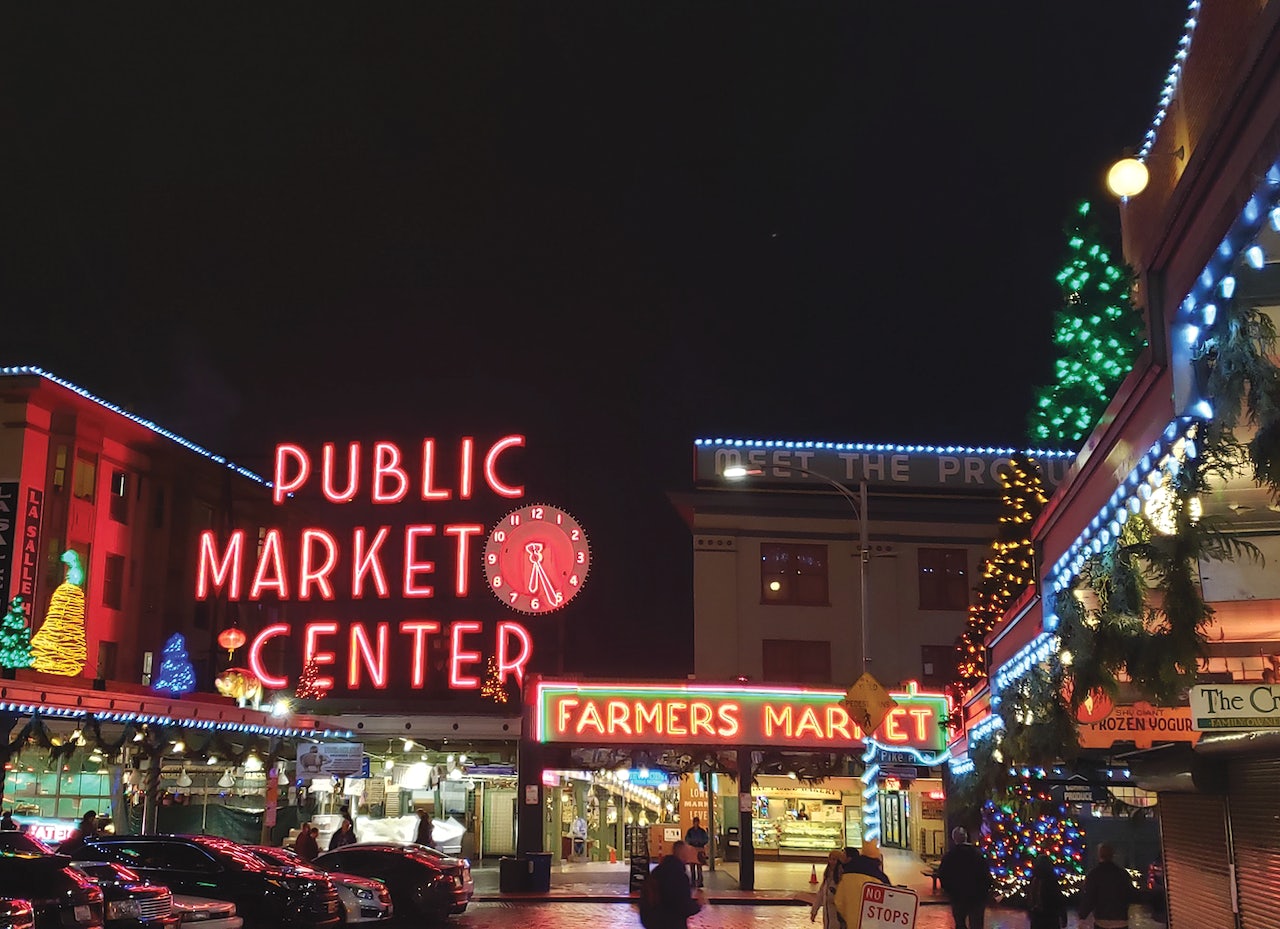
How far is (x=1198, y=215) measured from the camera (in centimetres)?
713

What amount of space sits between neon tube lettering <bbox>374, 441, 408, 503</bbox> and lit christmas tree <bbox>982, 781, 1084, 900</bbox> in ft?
79.9

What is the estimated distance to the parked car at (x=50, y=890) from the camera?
13.9 m

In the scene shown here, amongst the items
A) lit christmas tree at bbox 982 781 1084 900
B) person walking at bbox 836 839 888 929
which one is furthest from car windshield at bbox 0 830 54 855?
lit christmas tree at bbox 982 781 1084 900

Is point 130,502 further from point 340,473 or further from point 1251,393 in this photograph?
point 1251,393

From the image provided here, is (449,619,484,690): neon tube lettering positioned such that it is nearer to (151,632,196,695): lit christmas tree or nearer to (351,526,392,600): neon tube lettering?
(351,526,392,600): neon tube lettering

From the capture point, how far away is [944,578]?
1738 inches

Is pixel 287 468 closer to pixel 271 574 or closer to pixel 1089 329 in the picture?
pixel 271 574

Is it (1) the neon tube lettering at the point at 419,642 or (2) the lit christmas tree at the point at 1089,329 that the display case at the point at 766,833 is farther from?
(2) the lit christmas tree at the point at 1089,329

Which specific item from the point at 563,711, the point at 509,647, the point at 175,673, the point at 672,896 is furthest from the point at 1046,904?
the point at 175,673

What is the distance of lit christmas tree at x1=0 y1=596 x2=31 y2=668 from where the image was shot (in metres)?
31.4

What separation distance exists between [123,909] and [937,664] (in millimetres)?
31907

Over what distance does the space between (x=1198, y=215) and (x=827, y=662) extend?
120 feet

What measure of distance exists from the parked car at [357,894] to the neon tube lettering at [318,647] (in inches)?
747

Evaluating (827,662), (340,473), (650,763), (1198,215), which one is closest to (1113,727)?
(1198,215)
